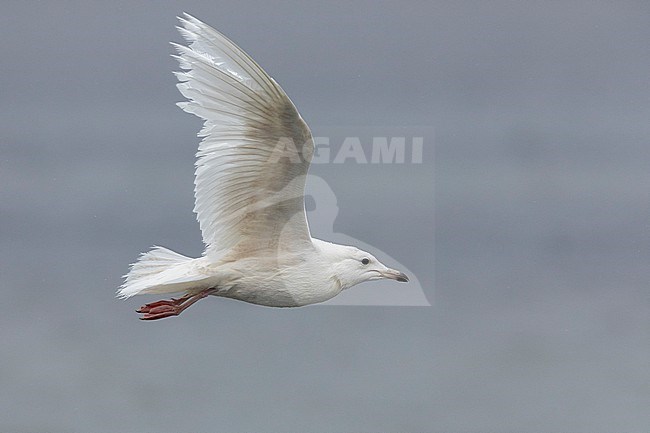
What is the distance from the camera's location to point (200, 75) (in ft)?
39.1

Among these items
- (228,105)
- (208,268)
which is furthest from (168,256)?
(228,105)

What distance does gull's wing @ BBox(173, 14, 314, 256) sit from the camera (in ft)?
38.5

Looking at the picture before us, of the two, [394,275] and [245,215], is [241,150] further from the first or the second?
[394,275]

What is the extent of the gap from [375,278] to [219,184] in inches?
64.2

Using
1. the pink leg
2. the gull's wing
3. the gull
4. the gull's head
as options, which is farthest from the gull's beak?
the pink leg

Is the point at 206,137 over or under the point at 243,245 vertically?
over

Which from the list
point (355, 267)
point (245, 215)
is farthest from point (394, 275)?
point (245, 215)

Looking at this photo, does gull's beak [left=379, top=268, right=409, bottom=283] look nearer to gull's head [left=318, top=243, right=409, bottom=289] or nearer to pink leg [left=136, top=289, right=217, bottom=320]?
gull's head [left=318, top=243, right=409, bottom=289]

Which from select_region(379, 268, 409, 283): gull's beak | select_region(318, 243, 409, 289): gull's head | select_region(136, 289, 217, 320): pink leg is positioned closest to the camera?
select_region(136, 289, 217, 320): pink leg

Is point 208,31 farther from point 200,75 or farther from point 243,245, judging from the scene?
point 243,245

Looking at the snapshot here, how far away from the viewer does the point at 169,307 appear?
41.0 feet

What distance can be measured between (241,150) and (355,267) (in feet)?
4.85

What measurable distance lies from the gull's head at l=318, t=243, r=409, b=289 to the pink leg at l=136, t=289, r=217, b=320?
1051 millimetres

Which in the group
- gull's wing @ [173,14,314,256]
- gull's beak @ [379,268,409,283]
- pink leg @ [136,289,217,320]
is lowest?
pink leg @ [136,289,217,320]
